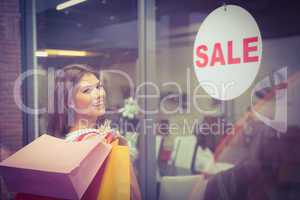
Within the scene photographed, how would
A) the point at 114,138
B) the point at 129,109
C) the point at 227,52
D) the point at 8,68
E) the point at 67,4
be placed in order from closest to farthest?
the point at 114,138
the point at 227,52
the point at 129,109
the point at 8,68
the point at 67,4

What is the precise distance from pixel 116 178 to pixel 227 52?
56.1 inches

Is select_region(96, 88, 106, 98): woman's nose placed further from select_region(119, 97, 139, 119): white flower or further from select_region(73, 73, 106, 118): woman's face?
select_region(119, 97, 139, 119): white flower

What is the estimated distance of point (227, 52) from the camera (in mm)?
2672

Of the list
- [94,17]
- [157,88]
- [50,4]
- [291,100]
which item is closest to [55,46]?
[50,4]

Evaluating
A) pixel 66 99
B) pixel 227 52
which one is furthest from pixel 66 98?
pixel 227 52

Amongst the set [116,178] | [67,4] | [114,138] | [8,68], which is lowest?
[116,178]

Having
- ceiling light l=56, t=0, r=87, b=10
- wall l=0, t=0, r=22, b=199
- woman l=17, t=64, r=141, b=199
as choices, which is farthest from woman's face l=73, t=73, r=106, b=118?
ceiling light l=56, t=0, r=87, b=10

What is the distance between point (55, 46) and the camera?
5.29 meters

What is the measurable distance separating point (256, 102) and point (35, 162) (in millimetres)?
1774

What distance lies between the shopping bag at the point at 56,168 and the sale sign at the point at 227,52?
1300 mm

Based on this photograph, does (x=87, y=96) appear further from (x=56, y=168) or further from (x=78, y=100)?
(x=56, y=168)

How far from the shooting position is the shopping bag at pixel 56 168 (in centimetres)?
156

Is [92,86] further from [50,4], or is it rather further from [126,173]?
[50,4]

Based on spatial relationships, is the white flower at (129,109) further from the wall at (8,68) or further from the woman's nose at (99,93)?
the wall at (8,68)
